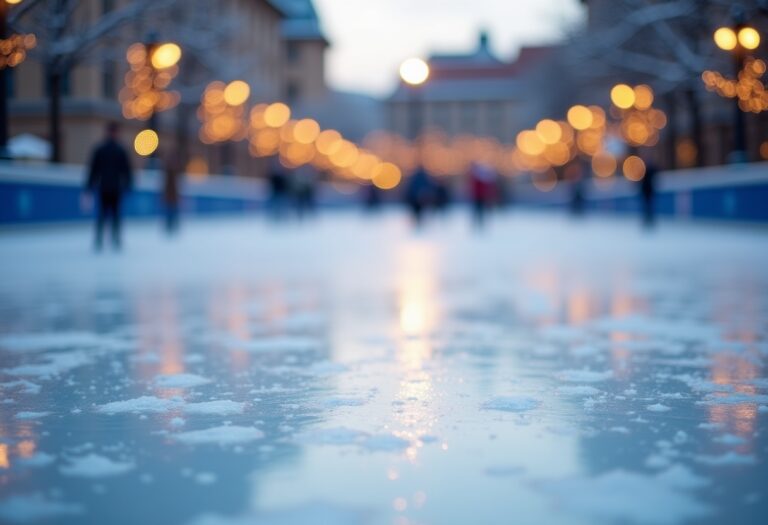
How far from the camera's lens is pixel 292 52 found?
79.8 meters

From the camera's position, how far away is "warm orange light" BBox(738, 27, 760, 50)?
51.8ft

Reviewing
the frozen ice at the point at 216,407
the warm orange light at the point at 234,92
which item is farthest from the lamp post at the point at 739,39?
the warm orange light at the point at 234,92

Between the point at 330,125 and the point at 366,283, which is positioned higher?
the point at 330,125

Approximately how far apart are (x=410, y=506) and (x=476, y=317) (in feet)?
13.8

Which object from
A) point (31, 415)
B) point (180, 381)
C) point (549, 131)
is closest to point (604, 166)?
point (549, 131)

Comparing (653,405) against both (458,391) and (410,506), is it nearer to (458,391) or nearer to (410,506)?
(458,391)

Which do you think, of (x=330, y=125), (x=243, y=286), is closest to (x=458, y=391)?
(x=243, y=286)

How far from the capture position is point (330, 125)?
249ft

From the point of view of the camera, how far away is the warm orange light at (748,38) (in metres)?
15.8

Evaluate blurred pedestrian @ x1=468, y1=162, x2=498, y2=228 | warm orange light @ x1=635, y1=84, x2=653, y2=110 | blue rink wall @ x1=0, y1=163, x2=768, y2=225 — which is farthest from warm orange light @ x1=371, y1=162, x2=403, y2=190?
blurred pedestrian @ x1=468, y1=162, x2=498, y2=228

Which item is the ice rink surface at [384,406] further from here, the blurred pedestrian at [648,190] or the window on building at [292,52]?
the window on building at [292,52]

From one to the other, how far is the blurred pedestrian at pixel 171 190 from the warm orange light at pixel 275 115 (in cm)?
3030

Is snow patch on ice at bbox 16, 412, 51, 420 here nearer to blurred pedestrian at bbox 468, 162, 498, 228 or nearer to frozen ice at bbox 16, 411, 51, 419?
frozen ice at bbox 16, 411, 51, 419

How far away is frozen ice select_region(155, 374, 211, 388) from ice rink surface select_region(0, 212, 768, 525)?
2 cm
